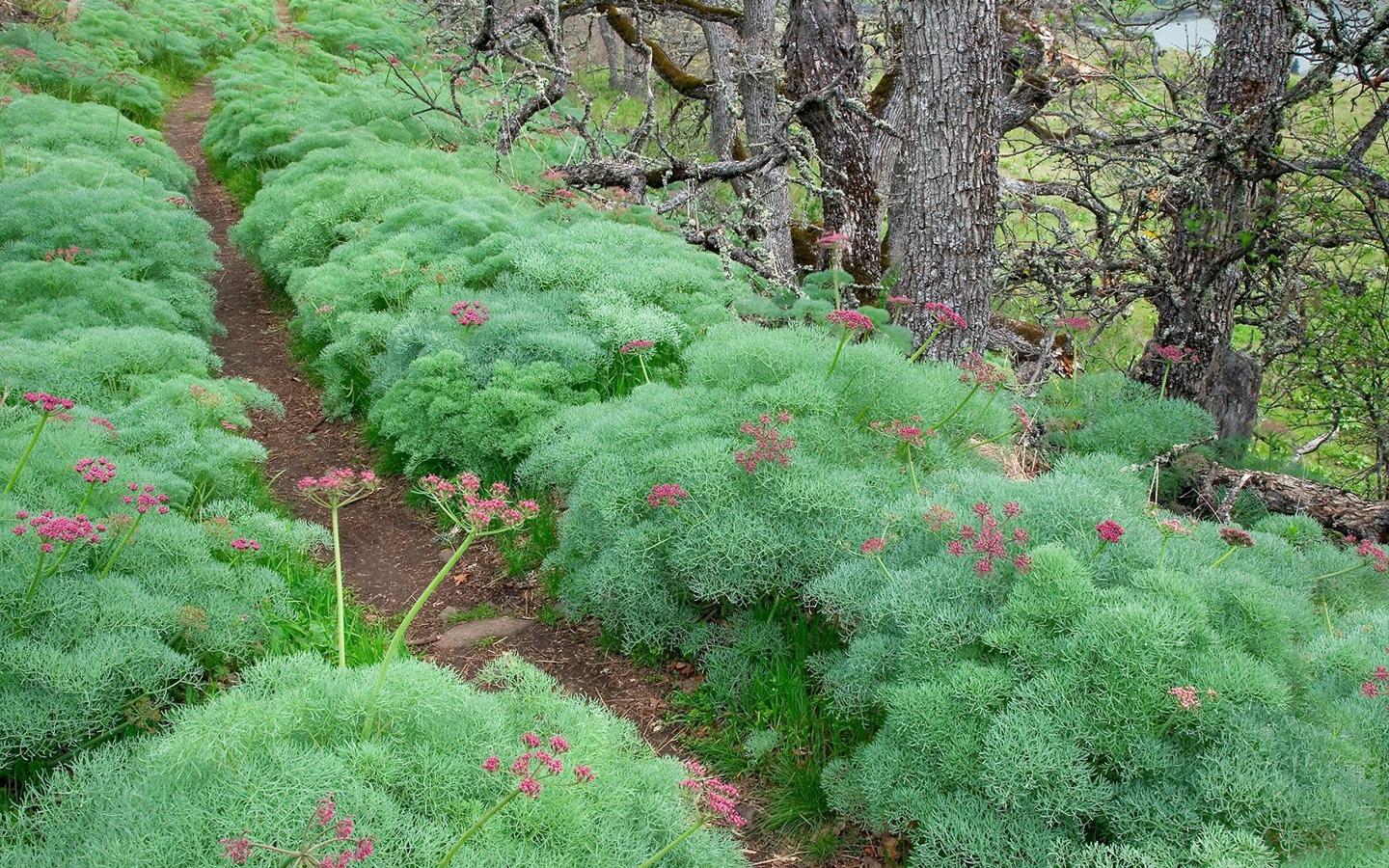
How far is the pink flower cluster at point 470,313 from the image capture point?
20.5 ft

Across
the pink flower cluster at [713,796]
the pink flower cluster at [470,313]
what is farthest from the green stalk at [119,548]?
the pink flower cluster at [470,313]

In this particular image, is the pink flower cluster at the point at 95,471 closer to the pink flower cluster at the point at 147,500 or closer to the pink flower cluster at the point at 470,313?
the pink flower cluster at the point at 147,500

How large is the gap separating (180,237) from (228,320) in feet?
3.26

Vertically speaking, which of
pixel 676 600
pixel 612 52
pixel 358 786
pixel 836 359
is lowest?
pixel 676 600

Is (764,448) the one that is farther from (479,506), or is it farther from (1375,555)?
(1375,555)

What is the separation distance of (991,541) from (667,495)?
4.84ft

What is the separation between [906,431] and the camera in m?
4.33

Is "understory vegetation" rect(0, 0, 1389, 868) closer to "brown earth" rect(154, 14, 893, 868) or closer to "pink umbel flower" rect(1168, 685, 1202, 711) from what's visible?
"pink umbel flower" rect(1168, 685, 1202, 711)

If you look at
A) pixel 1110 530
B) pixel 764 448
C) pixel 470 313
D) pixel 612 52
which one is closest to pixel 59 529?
pixel 764 448

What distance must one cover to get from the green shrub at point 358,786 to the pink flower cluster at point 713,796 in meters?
0.11

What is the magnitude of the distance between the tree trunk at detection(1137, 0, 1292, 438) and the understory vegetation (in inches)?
36.2

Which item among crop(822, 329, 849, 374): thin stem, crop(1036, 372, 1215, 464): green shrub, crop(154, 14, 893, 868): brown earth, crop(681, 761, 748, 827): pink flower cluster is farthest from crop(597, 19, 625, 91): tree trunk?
crop(681, 761, 748, 827): pink flower cluster

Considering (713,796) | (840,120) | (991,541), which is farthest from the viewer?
(840,120)

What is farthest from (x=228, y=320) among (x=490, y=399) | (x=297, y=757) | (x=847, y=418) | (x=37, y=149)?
(x=297, y=757)
